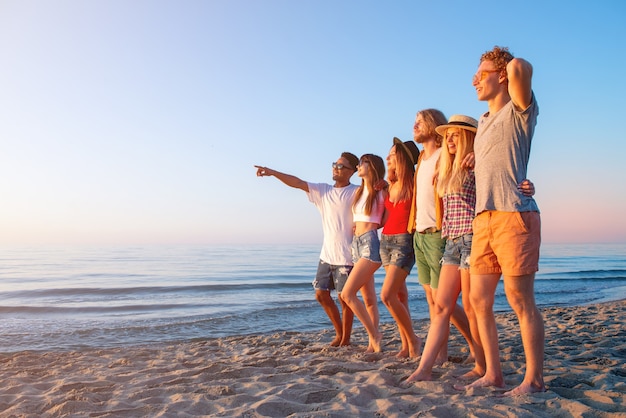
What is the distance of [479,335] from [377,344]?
5.23ft

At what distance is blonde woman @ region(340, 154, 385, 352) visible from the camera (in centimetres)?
492

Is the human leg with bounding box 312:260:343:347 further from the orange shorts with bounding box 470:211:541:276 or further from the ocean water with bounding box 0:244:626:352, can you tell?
the ocean water with bounding box 0:244:626:352

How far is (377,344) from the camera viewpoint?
517 cm

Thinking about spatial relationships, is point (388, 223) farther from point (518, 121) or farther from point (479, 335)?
point (518, 121)

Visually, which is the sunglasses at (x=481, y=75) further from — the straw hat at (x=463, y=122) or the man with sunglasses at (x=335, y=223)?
the man with sunglasses at (x=335, y=223)

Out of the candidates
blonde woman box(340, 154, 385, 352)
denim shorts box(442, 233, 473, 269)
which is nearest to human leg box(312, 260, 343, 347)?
blonde woman box(340, 154, 385, 352)

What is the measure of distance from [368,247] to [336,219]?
0.65m

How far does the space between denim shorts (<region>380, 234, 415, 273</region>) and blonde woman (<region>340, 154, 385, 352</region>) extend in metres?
0.22

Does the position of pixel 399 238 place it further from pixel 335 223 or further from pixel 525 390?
pixel 525 390

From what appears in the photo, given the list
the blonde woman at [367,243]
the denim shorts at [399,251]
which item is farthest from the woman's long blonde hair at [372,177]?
the denim shorts at [399,251]

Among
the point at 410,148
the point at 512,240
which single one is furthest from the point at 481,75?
Result: the point at 410,148

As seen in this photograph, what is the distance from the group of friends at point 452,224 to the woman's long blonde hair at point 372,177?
1cm

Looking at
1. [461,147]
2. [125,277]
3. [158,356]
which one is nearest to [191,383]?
[158,356]

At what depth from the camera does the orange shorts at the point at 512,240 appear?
9.93 feet
